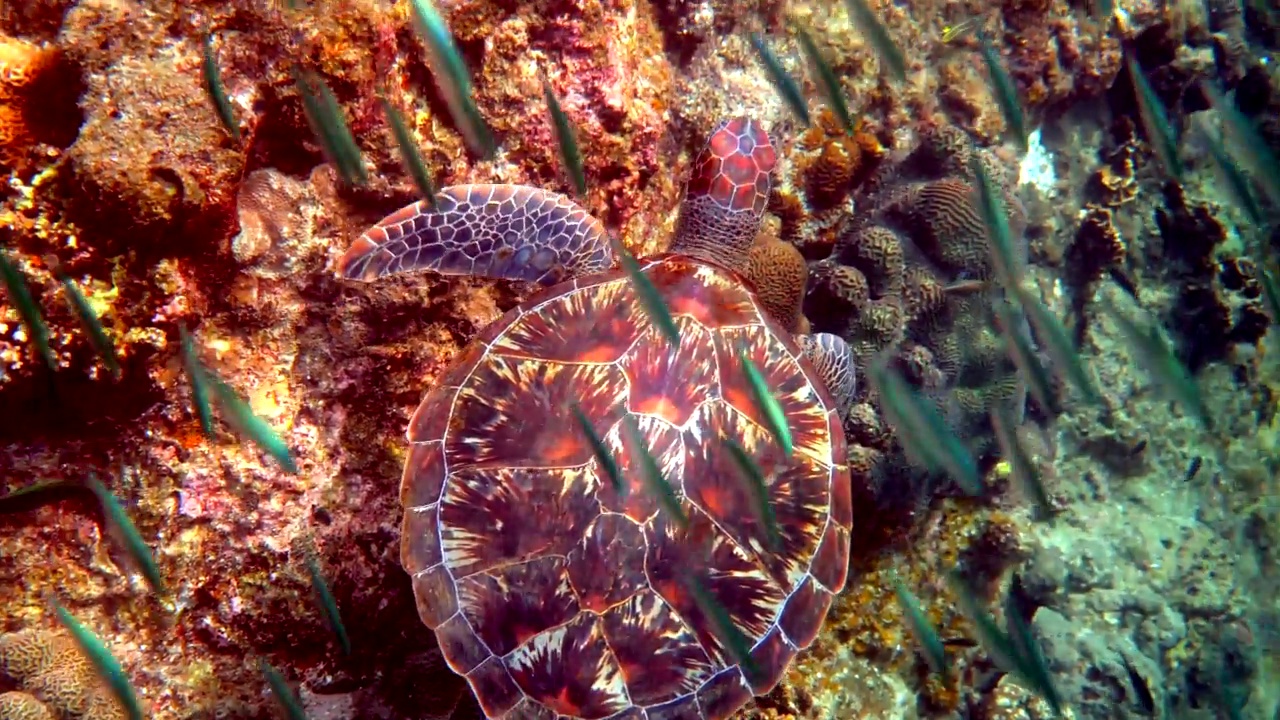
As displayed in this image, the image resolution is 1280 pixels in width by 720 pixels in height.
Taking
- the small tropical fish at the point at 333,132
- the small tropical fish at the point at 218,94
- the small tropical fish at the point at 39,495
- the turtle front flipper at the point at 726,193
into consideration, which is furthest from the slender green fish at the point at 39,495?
the turtle front flipper at the point at 726,193

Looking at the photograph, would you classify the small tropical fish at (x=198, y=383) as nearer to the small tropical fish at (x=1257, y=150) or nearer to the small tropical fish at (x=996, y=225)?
the small tropical fish at (x=996, y=225)

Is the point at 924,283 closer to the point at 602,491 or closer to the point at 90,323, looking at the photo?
the point at 602,491

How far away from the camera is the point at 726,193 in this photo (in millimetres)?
3311

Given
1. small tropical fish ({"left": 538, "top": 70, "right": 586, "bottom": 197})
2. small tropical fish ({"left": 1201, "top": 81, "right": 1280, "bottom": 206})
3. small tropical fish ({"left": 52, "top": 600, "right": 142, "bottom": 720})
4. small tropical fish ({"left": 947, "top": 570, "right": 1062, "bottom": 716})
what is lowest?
small tropical fish ({"left": 947, "top": 570, "right": 1062, "bottom": 716})

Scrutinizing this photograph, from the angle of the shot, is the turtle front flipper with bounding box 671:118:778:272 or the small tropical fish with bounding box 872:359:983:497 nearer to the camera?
the small tropical fish with bounding box 872:359:983:497

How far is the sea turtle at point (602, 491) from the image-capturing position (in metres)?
2.33

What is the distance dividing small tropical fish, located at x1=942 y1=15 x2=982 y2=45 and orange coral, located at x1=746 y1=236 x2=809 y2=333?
109 inches

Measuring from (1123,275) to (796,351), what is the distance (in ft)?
19.7

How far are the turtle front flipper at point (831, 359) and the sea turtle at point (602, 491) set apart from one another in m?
0.62

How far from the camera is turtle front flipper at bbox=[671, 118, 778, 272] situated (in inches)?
130

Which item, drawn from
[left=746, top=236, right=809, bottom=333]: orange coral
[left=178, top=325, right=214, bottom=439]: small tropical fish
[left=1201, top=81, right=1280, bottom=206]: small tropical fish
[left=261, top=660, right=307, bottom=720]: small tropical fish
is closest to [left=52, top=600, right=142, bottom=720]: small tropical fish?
[left=261, top=660, right=307, bottom=720]: small tropical fish

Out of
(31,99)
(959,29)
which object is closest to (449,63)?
(31,99)

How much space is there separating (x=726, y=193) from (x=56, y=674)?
10.6ft

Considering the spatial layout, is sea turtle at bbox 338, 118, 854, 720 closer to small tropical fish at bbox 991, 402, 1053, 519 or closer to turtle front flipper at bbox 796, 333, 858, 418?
turtle front flipper at bbox 796, 333, 858, 418
